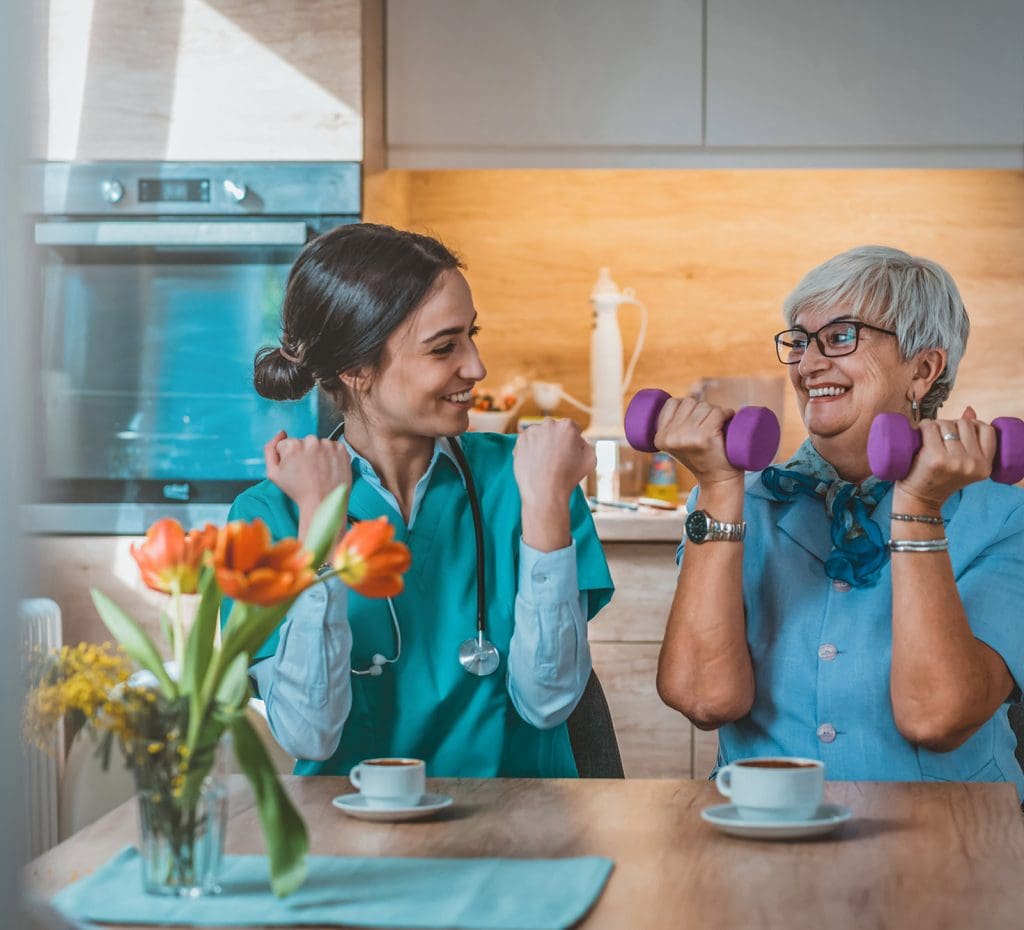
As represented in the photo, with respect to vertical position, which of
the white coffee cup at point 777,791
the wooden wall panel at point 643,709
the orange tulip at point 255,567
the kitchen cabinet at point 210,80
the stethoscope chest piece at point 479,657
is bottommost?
the wooden wall panel at point 643,709

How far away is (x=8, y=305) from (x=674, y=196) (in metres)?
3.08

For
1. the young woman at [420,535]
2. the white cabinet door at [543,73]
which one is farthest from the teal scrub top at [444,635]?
the white cabinet door at [543,73]

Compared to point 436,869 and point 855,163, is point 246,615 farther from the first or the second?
point 855,163

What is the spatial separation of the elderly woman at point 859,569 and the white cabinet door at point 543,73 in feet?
4.72

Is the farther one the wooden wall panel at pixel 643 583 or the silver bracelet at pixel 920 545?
the wooden wall panel at pixel 643 583

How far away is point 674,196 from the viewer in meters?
3.40

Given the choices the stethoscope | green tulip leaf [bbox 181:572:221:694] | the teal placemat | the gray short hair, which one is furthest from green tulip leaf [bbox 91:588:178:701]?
the gray short hair

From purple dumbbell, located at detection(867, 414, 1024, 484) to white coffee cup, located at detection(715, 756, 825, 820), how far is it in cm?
40

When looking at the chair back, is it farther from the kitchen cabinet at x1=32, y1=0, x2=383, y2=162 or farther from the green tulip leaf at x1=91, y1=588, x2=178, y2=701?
the kitchen cabinet at x1=32, y1=0, x2=383, y2=162

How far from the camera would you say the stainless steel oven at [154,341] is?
2.85m

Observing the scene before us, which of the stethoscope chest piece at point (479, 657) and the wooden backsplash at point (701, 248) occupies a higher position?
the wooden backsplash at point (701, 248)

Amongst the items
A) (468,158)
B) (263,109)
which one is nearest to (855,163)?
(468,158)

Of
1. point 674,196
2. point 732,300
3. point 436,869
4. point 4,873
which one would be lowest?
point 436,869

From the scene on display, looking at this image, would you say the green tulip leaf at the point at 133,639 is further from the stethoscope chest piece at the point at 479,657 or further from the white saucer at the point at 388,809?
the stethoscope chest piece at the point at 479,657
